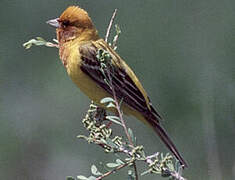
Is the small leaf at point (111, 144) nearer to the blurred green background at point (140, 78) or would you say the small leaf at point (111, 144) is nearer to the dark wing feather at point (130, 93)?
the dark wing feather at point (130, 93)

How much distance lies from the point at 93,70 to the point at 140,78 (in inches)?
109

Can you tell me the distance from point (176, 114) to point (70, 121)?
1.11 metres

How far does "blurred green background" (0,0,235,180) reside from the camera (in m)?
6.84

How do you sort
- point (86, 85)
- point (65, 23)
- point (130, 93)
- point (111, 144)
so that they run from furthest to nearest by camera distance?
point (65, 23), point (86, 85), point (130, 93), point (111, 144)

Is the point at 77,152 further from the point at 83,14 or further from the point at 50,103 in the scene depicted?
the point at 83,14

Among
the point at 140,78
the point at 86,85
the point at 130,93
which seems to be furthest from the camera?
the point at 140,78

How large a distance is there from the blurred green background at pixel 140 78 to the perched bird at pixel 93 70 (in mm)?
567

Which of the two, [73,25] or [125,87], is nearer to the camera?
[125,87]

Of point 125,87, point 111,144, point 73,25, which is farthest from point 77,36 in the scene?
point 111,144

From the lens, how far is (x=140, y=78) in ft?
25.3

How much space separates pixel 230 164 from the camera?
5.84m

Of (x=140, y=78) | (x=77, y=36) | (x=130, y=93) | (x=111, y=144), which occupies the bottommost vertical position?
(x=111, y=144)

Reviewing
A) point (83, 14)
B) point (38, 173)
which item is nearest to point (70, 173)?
point (38, 173)

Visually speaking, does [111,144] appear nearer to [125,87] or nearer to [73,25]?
[125,87]
